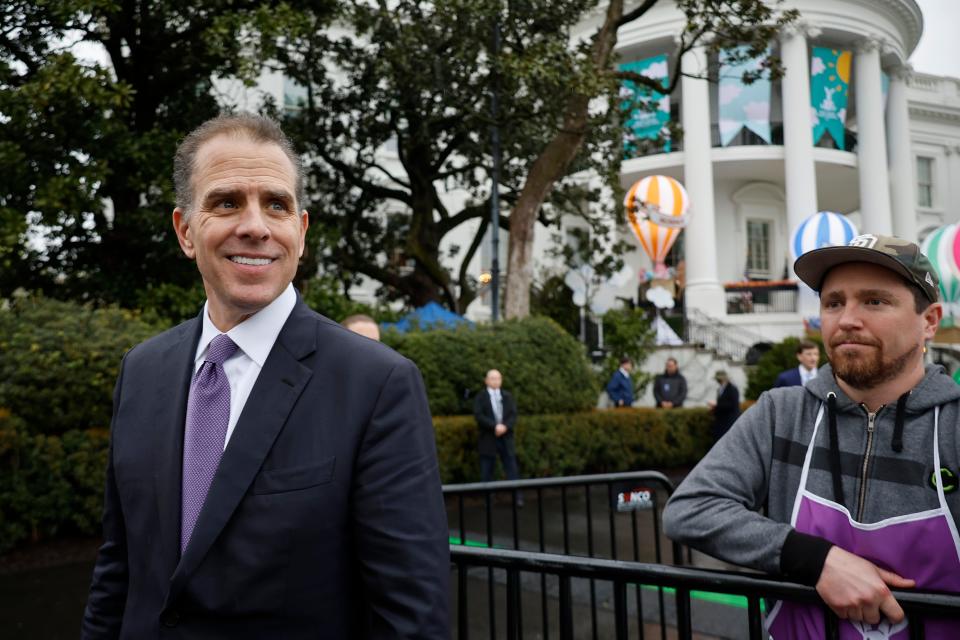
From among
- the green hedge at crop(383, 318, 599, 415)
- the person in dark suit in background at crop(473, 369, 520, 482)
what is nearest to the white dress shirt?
the person in dark suit in background at crop(473, 369, 520, 482)

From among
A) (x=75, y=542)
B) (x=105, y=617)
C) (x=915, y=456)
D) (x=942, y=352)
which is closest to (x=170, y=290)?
(x=75, y=542)

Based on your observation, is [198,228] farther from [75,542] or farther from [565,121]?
[565,121]

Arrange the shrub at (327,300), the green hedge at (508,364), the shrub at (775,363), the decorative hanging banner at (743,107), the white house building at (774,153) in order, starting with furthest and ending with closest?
the decorative hanging banner at (743,107)
the white house building at (774,153)
the shrub at (775,363)
the shrub at (327,300)
the green hedge at (508,364)

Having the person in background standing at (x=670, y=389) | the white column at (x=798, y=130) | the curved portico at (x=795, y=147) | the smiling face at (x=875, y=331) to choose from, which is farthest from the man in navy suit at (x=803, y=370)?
the white column at (x=798, y=130)

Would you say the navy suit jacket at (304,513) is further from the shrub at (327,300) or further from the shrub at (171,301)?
the shrub at (327,300)

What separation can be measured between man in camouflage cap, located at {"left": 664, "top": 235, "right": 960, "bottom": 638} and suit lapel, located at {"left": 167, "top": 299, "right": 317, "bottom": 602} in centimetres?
121

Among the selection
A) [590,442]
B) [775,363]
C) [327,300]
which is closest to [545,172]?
[327,300]

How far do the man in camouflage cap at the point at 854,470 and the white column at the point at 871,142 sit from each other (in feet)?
97.2

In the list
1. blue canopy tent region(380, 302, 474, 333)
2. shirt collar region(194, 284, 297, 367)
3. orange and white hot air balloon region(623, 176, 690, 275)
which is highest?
orange and white hot air balloon region(623, 176, 690, 275)

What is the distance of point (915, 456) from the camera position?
188 centimetres

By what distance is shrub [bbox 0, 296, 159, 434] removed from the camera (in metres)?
7.30

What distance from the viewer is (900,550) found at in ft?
5.99

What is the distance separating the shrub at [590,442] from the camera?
1051cm

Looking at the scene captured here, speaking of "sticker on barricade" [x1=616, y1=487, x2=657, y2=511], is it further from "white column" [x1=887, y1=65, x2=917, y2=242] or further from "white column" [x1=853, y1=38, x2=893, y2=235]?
"white column" [x1=887, y1=65, x2=917, y2=242]
